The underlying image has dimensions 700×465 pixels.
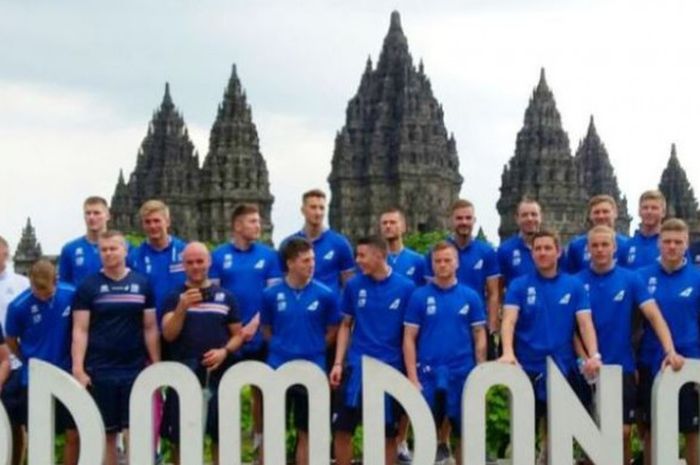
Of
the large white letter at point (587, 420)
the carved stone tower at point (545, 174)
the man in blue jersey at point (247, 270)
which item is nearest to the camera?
the large white letter at point (587, 420)

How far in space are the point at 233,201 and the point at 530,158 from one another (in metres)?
23.3

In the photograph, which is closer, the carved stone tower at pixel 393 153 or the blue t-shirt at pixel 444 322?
the blue t-shirt at pixel 444 322

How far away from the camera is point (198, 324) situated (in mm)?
13016

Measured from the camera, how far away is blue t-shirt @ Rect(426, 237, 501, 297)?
571 inches

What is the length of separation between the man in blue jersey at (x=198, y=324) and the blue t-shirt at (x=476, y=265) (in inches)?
104

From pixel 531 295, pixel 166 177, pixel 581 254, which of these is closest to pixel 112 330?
pixel 531 295

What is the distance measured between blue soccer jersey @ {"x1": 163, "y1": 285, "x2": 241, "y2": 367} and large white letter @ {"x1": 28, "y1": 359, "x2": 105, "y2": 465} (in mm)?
1217

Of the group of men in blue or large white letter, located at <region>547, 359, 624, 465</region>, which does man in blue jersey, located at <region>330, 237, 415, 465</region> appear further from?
large white letter, located at <region>547, 359, 624, 465</region>

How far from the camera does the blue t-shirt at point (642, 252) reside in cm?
1409

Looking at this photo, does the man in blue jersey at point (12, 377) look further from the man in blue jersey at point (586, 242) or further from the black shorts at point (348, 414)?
the man in blue jersey at point (586, 242)

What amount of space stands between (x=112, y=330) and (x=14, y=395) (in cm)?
143

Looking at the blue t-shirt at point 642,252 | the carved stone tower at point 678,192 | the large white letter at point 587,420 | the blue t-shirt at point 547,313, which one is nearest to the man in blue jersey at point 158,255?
the blue t-shirt at point 547,313

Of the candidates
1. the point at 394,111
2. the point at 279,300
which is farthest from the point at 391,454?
the point at 394,111

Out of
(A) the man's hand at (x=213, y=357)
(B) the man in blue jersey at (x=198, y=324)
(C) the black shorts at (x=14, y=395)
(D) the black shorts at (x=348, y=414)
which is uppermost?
(B) the man in blue jersey at (x=198, y=324)
